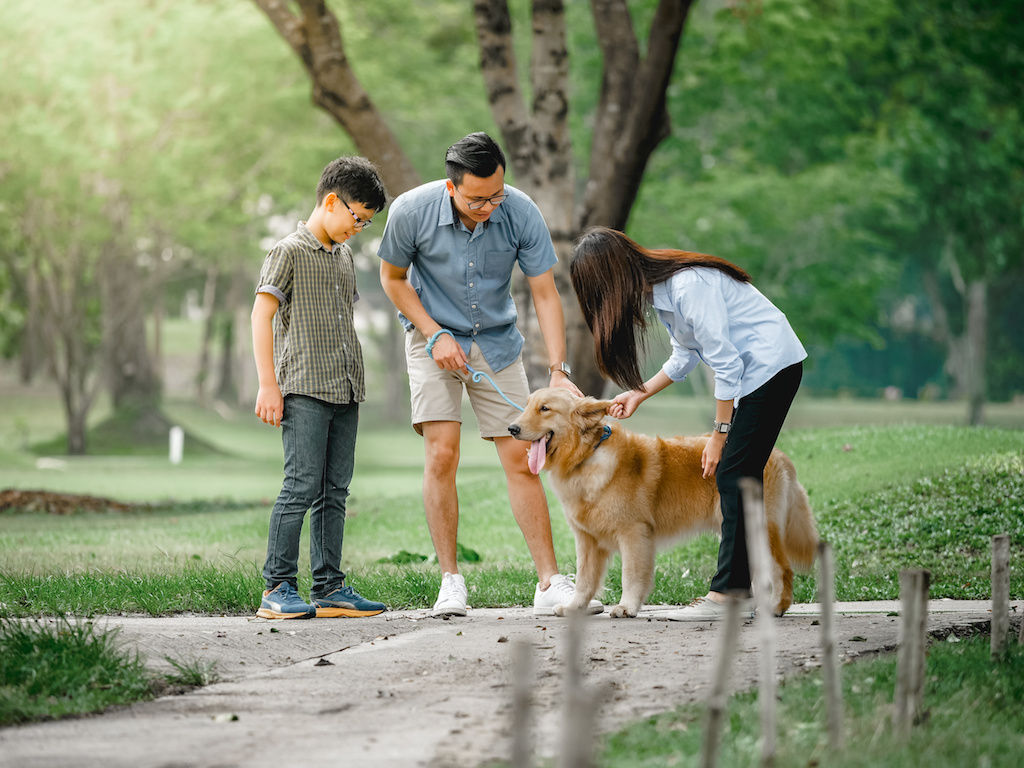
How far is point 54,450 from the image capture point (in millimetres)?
26391

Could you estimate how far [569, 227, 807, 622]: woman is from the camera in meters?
5.28

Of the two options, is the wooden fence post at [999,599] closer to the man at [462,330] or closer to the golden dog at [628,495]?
the golden dog at [628,495]

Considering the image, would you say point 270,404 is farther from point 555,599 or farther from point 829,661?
point 829,661

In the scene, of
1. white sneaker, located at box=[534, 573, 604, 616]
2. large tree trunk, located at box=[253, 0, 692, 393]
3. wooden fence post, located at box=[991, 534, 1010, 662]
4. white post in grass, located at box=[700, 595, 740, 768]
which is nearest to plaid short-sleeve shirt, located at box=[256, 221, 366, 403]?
white sneaker, located at box=[534, 573, 604, 616]

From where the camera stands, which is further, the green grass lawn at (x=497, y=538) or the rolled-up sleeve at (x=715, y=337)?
the green grass lawn at (x=497, y=538)

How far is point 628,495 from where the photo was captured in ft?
19.2

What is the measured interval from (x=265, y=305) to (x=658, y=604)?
2672 millimetres

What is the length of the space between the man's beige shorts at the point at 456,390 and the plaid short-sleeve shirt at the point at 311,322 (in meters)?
0.30

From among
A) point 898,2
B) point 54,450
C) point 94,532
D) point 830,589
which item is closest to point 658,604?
point 830,589

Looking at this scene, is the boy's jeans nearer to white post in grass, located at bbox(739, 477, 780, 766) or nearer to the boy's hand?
the boy's hand

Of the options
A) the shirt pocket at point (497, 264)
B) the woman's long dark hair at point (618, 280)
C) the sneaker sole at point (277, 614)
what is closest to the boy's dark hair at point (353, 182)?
the shirt pocket at point (497, 264)

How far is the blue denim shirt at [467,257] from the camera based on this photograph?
19.3 feet

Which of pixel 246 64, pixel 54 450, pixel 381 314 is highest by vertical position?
pixel 246 64

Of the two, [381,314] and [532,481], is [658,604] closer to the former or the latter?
[532,481]
